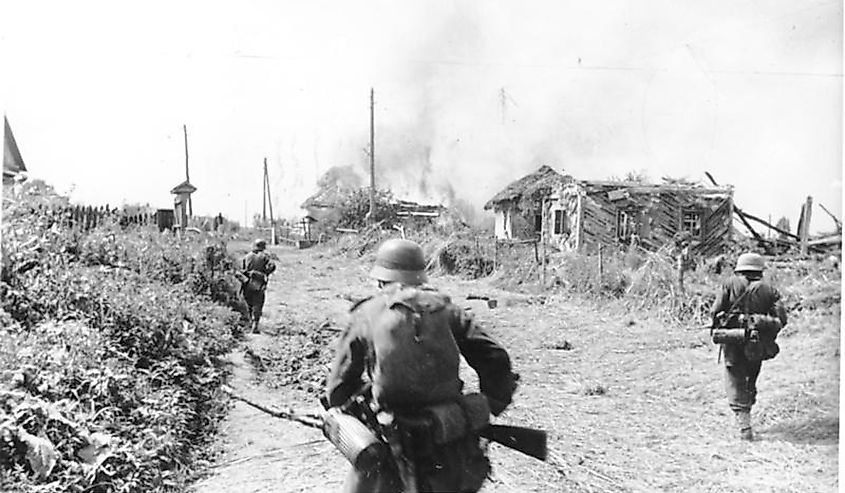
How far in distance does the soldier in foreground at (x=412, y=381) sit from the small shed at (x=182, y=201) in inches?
21.5

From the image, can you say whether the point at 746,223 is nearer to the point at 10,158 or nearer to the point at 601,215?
the point at 601,215

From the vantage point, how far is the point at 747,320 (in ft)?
5.62

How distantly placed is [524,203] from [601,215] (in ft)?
0.59

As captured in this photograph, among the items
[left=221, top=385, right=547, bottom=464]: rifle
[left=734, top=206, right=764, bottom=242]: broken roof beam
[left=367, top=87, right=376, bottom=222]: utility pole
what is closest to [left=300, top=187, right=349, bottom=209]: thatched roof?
[left=367, top=87, right=376, bottom=222]: utility pole

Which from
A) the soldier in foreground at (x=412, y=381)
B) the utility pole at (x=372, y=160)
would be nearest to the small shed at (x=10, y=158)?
the utility pole at (x=372, y=160)

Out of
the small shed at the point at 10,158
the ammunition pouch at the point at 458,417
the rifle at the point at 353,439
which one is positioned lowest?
the rifle at the point at 353,439

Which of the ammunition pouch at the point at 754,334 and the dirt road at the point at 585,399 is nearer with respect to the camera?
the dirt road at the point at 585,399

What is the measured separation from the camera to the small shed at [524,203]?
5.13 feet

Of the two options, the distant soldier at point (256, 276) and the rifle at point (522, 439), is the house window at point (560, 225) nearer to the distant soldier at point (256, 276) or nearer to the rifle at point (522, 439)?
the rifle at point (522, 439)

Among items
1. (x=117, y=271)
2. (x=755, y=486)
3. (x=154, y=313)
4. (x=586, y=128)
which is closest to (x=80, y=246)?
(x=117, y=271)

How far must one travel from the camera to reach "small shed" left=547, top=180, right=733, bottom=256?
1598 mm

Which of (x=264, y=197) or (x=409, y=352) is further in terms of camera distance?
(x=264, y=197)

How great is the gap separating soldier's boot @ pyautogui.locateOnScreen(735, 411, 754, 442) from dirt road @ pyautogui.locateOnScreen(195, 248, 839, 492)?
20 millimetres

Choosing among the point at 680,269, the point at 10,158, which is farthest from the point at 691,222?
the point at 10,158
